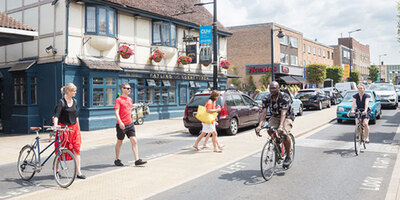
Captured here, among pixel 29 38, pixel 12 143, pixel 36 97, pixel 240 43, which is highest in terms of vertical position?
pixel 240 43

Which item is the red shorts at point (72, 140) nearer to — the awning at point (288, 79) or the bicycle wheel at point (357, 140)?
the bicycle wheel at point (357, 140)

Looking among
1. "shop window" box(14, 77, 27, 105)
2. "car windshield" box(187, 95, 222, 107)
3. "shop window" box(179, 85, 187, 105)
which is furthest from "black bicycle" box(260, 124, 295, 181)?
"shop window" box(179, 85, 187, 105)

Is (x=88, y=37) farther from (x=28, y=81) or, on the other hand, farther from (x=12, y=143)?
(x=12, y=143)

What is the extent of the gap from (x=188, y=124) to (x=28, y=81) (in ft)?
Result: 31.0

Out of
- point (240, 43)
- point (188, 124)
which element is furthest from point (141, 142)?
point (240, 43)

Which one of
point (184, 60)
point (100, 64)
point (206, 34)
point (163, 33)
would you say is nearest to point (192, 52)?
point (184, 60)

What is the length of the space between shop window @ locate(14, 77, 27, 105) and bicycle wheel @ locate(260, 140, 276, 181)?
15109 mm

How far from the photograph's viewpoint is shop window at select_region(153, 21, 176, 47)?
65.8ft

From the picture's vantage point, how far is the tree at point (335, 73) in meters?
55.5

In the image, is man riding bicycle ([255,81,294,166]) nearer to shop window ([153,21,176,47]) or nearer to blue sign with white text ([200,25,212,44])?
blue sign with white text ([200,25,212,44])

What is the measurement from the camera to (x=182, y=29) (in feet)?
72.8

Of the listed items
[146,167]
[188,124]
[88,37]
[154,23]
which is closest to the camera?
[146,167]

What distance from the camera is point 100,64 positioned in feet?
52.8

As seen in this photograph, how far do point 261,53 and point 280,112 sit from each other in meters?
36.1
